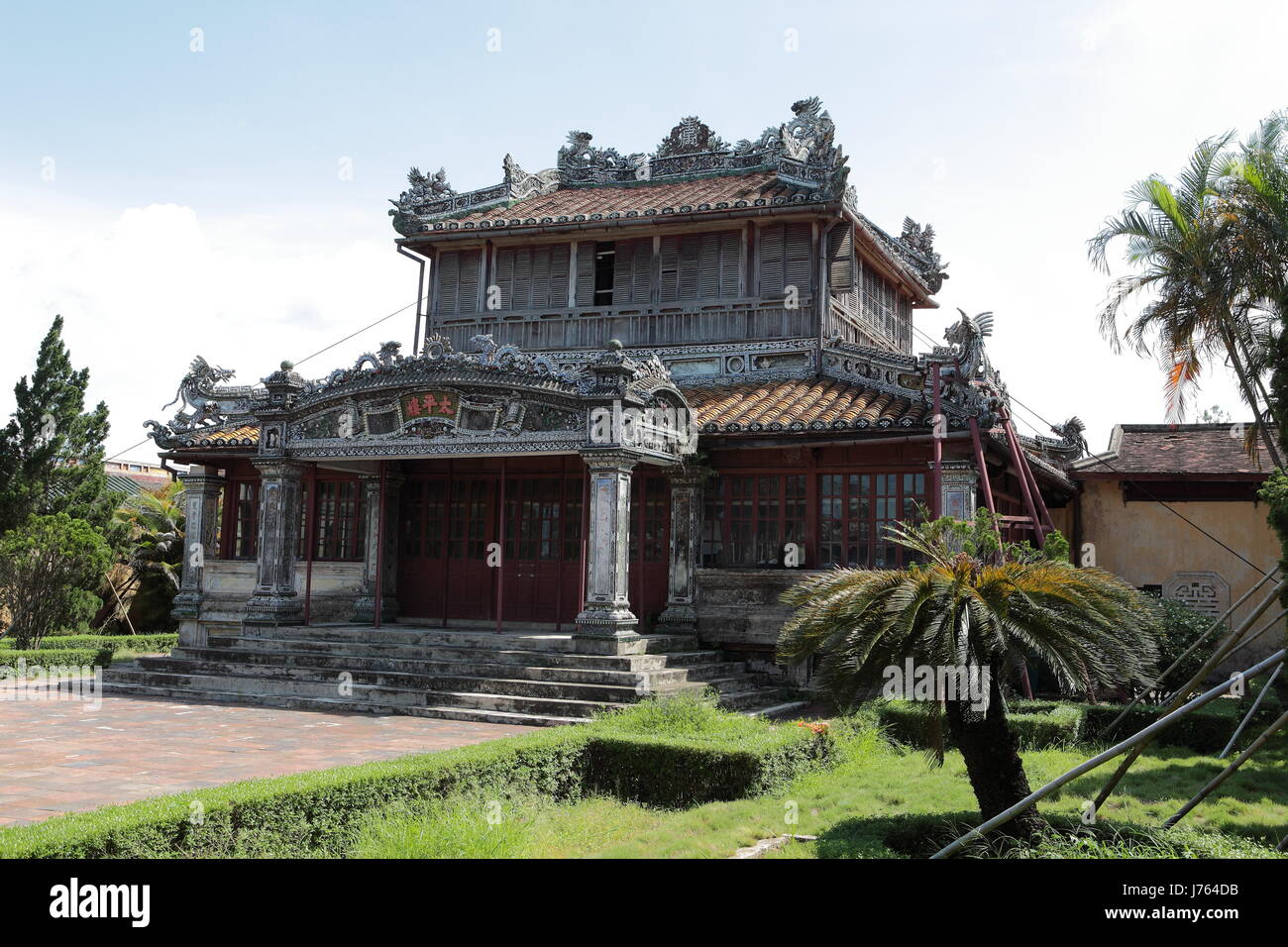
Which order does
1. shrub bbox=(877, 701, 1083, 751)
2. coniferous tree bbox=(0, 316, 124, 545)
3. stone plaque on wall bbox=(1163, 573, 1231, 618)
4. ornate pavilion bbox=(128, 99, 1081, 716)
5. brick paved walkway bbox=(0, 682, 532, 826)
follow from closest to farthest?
brick paved walkway bbox=(0, 682, 532, 826) < shrub bbox=(877, 701, 1083, 751) < ornate pavilion bbox=(128, 99, 1081, 716) < stone plaque on wall bbox=(1163, 573, 1231, 618) < coniferous tree bbox=(0, 316, 124, 545)

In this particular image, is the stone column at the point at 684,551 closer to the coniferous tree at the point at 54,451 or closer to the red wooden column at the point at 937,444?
the red wooden column at the point at 937,444

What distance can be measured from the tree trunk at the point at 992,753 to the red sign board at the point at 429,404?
10.0 m

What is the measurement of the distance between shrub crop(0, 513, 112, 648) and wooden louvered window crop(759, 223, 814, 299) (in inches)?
572

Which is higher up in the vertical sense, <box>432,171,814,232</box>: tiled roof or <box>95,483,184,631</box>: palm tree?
<box>432,171,814,232</box>: tiled roof

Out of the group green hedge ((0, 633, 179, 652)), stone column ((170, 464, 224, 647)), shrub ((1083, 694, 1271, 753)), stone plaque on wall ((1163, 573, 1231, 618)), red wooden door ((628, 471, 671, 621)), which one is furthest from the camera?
green hedge ((0, 633, 179, 652))

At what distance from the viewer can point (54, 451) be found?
24766 millimetres

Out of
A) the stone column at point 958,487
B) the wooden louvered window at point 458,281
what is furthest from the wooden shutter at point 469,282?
the stone column at point 958,487

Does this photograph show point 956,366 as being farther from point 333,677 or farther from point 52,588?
point 52,588

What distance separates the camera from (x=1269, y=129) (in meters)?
15.6

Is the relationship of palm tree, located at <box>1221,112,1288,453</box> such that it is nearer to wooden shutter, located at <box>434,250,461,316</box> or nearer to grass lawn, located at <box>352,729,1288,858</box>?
grass lawn, located at <box>352,729,1288,858</box>

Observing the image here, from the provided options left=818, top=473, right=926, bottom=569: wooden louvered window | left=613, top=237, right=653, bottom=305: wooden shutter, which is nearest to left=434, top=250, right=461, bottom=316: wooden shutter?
left=613, top=237, right=653, bottom=305: wooden shutter

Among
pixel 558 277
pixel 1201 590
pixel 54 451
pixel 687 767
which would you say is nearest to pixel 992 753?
pixel 687 767

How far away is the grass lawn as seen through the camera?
22.9ft
